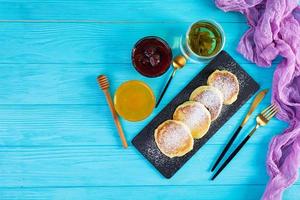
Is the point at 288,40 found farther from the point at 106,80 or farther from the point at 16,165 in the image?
the point at 16,165

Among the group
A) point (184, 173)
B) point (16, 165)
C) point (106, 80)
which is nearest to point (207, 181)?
point (184, 173)

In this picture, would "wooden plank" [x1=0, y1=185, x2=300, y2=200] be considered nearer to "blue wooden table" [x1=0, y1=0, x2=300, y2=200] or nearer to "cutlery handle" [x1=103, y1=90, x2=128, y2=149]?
"blue wooden table" [x1=0, y1=0, x2=300, y2=200]

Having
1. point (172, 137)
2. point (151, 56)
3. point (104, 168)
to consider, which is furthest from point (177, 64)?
point (104, 168)

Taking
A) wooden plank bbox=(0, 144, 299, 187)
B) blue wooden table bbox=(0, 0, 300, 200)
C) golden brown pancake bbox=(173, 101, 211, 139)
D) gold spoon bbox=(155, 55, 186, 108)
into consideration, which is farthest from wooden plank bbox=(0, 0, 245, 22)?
wooden plank bbox=(0, 144, 299, 187)

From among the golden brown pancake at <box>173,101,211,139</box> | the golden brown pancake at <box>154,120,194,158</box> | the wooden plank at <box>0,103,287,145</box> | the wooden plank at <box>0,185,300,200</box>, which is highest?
the golden brown pancake at <box>173,101,211,139</box>

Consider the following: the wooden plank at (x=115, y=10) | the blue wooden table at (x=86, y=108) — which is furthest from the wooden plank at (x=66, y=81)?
the wooden plank at (x=115, y=10)
